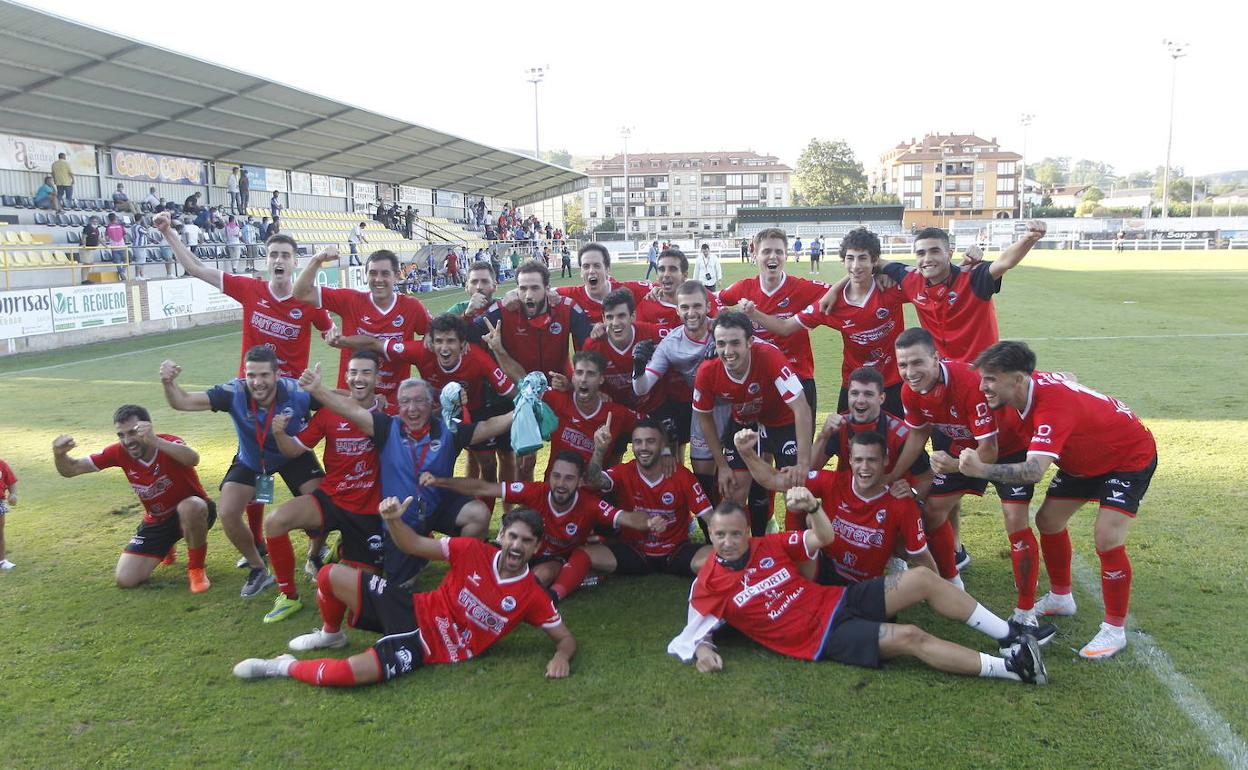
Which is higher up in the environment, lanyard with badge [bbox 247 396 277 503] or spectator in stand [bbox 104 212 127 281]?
spectator in stand [bbox 104 212 127 281]

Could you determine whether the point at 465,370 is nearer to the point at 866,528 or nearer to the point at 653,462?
the point at 653,462

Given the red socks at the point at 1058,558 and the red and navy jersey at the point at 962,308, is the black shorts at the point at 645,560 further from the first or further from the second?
the red and navy jersey at the point at 962,308

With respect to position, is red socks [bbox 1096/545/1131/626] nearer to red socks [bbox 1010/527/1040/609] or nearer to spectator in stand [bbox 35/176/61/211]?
red socks [bbox 1010/527/1040/609]

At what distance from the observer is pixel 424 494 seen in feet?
18.3

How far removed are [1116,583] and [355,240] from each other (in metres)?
31.9

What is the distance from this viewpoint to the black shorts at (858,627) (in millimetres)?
4340

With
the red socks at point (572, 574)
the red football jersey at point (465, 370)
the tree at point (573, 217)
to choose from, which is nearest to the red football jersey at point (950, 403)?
the red socks at point (572, 574)

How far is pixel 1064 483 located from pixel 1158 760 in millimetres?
1622

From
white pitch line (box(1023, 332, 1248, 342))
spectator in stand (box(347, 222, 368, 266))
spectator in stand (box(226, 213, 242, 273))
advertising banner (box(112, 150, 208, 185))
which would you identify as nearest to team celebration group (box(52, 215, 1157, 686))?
white pitch line (box(1023, 332, 1248, 342))

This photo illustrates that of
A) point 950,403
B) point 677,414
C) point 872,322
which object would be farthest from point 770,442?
point 950,403

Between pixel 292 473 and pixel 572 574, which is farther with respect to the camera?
pixel 292 473

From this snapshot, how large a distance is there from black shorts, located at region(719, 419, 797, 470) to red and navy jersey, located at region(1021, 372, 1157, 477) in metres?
1.79

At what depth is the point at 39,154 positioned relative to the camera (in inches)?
930

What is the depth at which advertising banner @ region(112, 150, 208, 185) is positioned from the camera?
1032 inches
